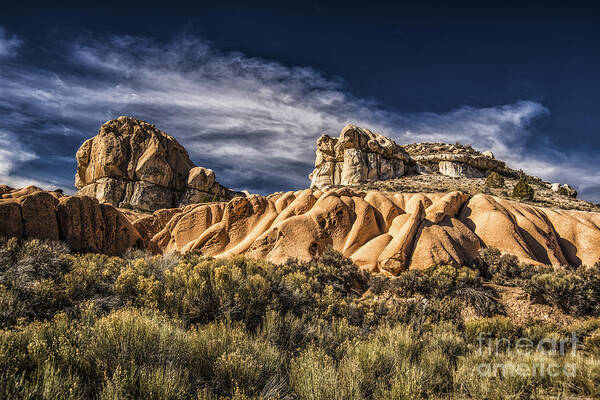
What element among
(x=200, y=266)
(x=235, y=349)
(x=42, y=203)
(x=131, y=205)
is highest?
(x=131, y=205)

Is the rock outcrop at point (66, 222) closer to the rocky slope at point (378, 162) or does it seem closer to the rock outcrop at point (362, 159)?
the rock outcrop at point (362, 159)

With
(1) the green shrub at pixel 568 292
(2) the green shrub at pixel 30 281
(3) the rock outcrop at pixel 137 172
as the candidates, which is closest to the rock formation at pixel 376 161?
(3) the rock outcrop at pixel 137 172

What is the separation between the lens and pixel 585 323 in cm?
955

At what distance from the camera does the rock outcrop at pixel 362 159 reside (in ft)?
207

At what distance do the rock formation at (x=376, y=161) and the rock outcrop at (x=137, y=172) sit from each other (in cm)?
2647

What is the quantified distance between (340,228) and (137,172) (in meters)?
58.2

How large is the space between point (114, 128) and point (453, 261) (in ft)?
235

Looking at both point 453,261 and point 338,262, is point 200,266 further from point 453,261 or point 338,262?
point 453,261

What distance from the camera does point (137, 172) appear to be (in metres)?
61.3

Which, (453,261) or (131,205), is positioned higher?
(131,205)

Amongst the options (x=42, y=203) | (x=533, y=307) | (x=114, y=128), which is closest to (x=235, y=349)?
(x=42, y=203)

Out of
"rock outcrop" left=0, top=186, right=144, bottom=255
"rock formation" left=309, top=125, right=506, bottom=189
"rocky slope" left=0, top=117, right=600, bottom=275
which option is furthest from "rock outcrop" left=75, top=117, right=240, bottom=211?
"rock outcrop" left=0, top=186, right=144, bottom=255

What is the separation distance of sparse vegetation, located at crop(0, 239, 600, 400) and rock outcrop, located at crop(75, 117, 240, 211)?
52.6m

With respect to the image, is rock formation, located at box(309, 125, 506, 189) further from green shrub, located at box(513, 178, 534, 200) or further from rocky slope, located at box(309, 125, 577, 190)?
green shrub, located at box(513, 178, 534, 200)
